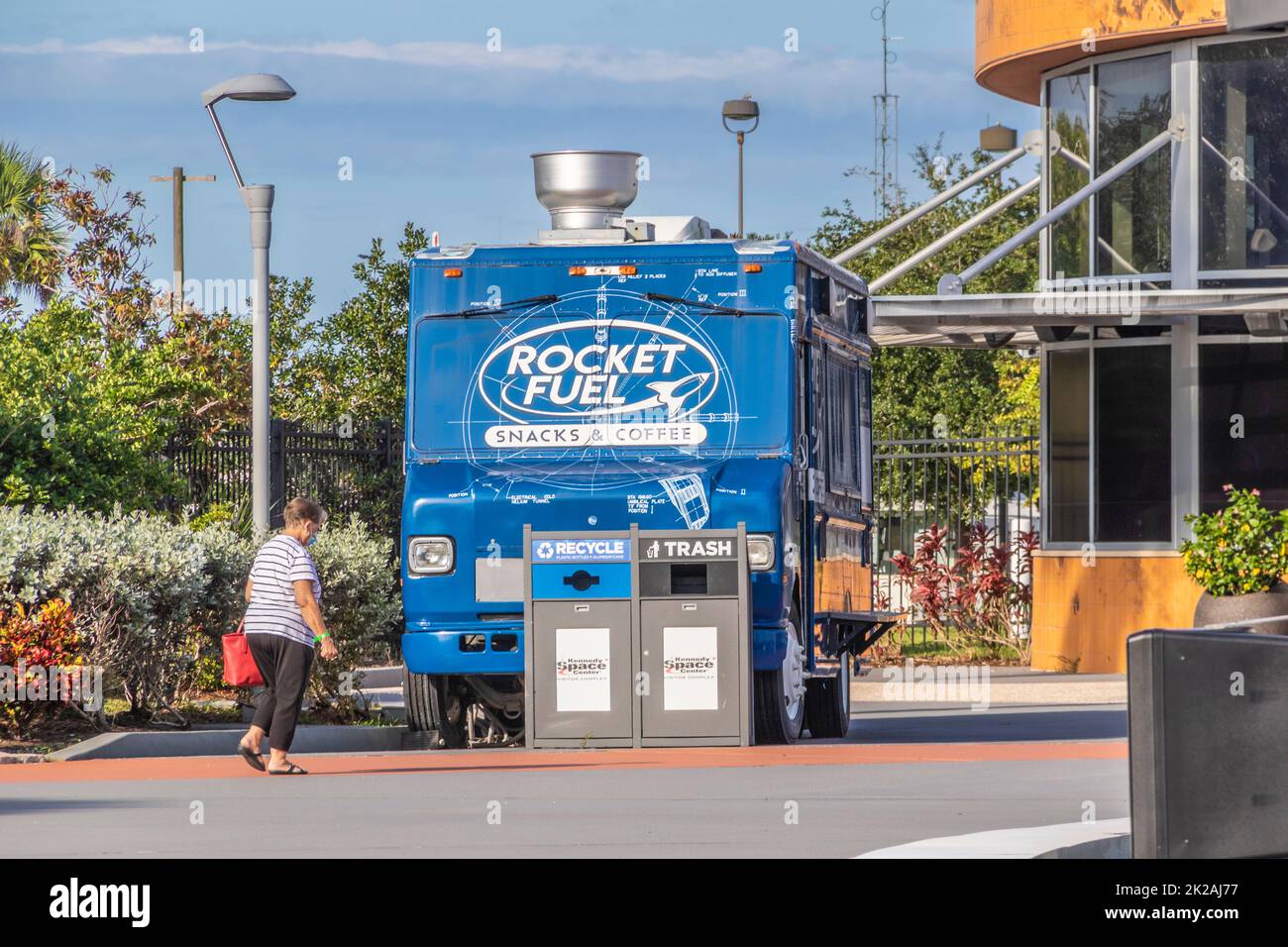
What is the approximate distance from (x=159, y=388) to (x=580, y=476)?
26.8 feet

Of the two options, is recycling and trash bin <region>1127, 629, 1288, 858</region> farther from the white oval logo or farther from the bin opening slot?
the white oval logo

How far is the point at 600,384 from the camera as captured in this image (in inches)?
571

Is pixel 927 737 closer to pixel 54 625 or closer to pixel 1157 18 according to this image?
pixel 54 625

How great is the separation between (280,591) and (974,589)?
527 inches

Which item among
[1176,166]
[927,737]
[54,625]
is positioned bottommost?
[927,737]

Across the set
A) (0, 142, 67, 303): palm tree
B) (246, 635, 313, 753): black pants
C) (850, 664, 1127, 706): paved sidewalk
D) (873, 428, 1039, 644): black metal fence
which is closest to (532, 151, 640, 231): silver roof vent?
(246, 635, 313, 753): black pants

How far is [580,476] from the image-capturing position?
566 inches

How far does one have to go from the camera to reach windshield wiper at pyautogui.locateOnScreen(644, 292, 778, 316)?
1445 cm

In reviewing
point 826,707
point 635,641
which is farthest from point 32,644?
point 826,707

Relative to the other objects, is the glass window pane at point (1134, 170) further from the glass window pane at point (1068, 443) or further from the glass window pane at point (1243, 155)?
the glass window pane at point (1068, 443)

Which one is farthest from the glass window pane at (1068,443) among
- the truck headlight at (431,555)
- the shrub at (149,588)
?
the truck headlight at (431,555)

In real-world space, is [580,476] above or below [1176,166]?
below

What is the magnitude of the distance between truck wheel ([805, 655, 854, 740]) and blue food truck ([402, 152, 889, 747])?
1.31m

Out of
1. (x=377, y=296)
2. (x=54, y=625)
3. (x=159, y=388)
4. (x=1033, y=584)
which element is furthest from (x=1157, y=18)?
(x=54, y=625)
